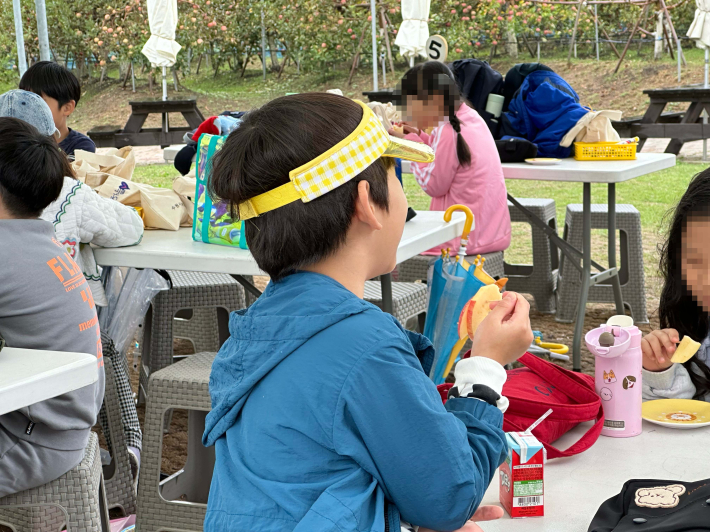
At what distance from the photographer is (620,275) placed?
15.7ft

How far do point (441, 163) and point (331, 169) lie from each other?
2788 mm

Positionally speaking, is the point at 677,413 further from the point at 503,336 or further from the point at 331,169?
the point at 331,169

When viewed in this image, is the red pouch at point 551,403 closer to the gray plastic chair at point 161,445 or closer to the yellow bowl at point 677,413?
the yellow bowl at point 677,413

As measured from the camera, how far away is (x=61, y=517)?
81.3 inches

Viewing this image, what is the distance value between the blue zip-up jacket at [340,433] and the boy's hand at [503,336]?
134 millimetres

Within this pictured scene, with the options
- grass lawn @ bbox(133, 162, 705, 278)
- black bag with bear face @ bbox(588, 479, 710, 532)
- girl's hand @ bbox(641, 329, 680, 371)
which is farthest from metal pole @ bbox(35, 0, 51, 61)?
black bag with bear face @ bbox(588, 479, 710, 532)

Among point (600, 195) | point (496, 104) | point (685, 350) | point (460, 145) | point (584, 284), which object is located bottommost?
point (600, 195)

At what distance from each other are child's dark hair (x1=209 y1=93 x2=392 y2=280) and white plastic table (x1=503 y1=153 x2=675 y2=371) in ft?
8.99

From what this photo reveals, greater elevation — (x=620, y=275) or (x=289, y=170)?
(x=289, y=170)

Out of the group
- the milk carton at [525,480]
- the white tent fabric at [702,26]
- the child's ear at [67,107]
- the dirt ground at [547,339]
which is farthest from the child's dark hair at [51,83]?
the white tent fabric at [702,26]

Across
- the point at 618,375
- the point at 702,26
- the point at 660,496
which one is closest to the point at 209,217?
the point at 618,375

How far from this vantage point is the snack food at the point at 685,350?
5.15ft

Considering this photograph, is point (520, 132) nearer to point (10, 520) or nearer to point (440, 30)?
point (10, 520)

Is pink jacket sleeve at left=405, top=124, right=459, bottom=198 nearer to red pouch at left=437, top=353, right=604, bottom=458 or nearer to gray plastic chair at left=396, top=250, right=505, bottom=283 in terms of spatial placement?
gray plastic chair at left=396, top=250, right=505, bottom=283
